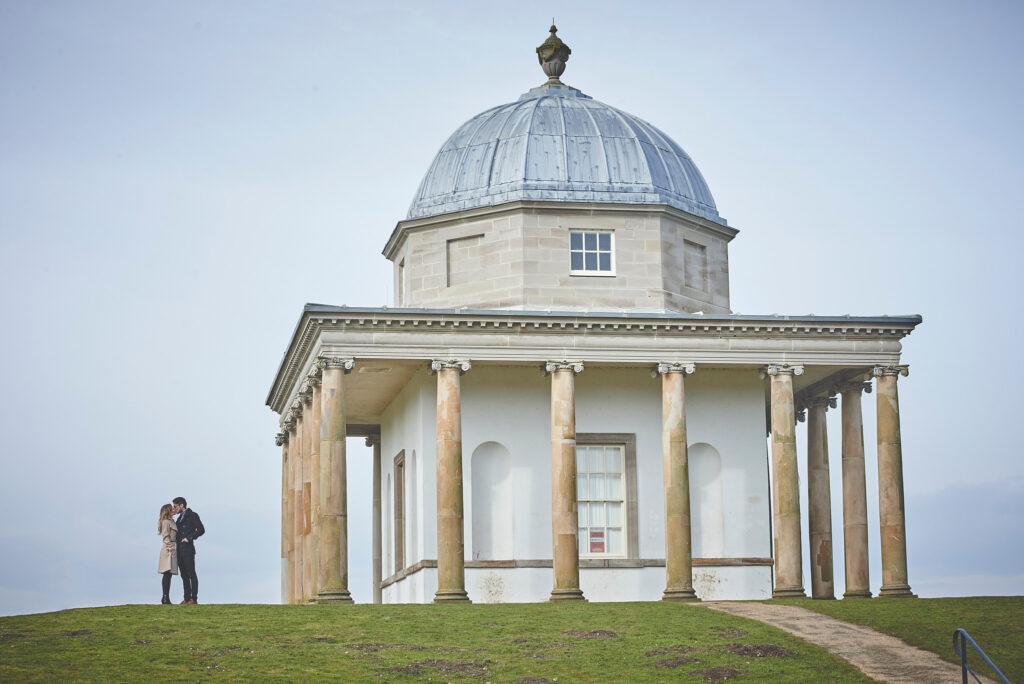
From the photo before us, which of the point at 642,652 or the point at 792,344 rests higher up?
the point at 792,344

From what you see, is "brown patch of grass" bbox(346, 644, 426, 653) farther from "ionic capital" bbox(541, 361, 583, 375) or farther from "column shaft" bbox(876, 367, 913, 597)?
"column shaft" bbox(876, 367, 913, 597)

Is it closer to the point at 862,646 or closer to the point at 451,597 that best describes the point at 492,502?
the point at 451,597

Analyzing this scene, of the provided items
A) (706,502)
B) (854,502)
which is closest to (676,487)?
(706,502)

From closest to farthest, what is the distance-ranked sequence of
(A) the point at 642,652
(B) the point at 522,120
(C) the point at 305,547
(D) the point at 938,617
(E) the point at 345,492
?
1. (A) the point at 642,652
2. (D) the point at 938,617
3. (E) the point at 345,492
4. (C) the point at 305,547
5. (B) the point at 522,120

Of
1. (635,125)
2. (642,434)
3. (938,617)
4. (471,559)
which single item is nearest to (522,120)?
(635,125)

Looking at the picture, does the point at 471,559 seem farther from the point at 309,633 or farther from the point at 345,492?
the point at 309,633

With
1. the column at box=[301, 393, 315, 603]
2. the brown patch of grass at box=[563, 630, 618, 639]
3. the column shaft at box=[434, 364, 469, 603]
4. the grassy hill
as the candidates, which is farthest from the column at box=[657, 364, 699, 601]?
the column at box=[301, 393, 315, 603]

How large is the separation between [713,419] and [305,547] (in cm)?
1041

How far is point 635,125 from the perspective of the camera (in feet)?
→ 144

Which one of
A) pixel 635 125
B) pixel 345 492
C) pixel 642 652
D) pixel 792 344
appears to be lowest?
pixel 642 652

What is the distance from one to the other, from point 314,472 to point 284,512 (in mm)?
8108

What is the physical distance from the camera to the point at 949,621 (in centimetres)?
3050

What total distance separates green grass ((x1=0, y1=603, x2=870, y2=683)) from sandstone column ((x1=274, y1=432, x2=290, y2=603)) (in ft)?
41.8

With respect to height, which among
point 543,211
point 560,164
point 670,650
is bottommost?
point 670,650
